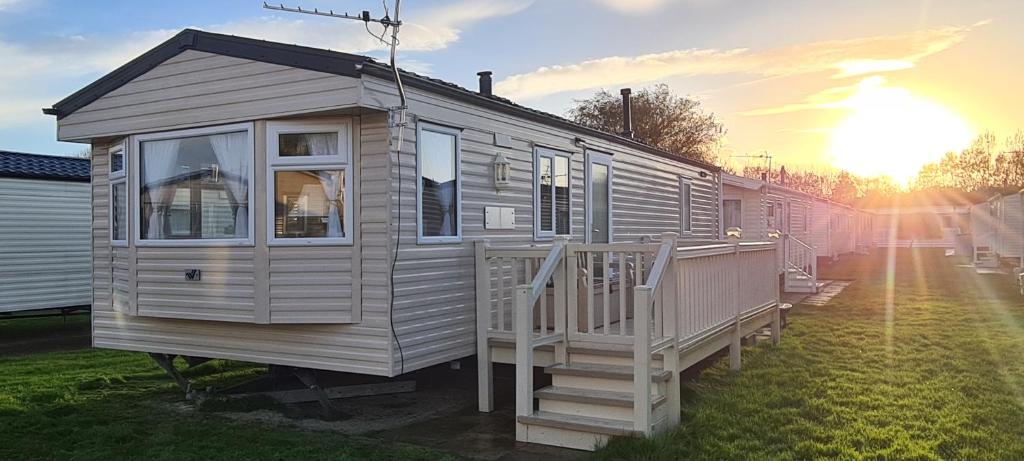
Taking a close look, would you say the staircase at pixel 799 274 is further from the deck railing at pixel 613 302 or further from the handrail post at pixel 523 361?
the handrail post at pixel 523 361

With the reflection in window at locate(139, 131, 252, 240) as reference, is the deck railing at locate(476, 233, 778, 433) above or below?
below

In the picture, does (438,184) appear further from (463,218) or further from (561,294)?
(561,294)

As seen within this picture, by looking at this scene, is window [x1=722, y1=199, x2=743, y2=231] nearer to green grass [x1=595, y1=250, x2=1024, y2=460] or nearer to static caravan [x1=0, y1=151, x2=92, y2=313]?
green grass [x1=595, y1=250, x2=1024, y2=460]

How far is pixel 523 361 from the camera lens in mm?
5270

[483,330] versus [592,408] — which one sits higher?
[483,330]

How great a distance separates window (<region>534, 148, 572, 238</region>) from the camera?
291 inches

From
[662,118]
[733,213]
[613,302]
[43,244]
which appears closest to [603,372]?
[613,302]

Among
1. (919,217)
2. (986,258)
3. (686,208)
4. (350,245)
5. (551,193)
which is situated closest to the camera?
(350,245)

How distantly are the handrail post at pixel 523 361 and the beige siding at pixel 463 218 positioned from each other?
0.92m

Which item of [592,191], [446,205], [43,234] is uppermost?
[592,191]

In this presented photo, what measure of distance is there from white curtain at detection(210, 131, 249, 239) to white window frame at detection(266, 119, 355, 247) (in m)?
0.24

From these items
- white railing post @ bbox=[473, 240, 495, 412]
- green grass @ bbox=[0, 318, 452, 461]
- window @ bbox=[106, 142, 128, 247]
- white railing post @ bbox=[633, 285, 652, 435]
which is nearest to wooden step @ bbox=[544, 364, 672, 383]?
white railing post @ bbox=[633, 285, 652, 435]

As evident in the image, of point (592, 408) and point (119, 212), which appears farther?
point (119, 212)

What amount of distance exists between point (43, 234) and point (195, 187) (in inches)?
287
